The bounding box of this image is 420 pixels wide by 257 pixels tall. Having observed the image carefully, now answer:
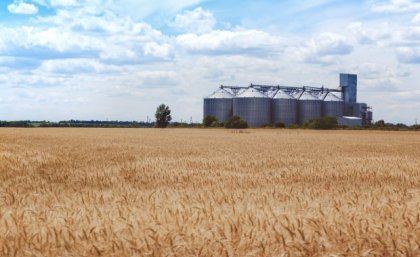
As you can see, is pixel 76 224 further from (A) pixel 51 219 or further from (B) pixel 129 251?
(B) pixel 129 251

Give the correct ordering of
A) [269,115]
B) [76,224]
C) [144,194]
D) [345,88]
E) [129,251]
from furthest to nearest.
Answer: [345,88], [269,115], [144,194], [76,224], [129,251]

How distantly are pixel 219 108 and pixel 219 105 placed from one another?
0.69 meters

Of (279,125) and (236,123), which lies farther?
(279,125)

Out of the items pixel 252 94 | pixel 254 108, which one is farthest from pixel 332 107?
pixel 252 94

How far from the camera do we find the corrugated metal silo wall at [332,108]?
12400cm

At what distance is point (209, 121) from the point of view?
4899 inches

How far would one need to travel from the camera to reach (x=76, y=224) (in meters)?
5.66

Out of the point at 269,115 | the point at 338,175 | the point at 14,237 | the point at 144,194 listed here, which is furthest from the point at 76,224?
the point at 269,115

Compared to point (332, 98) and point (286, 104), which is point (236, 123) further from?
point (332, 98)

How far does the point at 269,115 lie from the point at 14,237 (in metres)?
117

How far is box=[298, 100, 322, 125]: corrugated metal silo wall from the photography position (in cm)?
12300

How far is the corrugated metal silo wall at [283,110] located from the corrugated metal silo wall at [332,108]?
7.74 metres

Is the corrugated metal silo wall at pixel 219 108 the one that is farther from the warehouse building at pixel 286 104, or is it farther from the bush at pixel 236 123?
the bush at pixel 236 123

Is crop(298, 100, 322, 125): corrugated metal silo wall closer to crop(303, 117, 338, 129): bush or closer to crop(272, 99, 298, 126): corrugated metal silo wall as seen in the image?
crop(272, 99, 298, 126): corrugated metal silo wall
